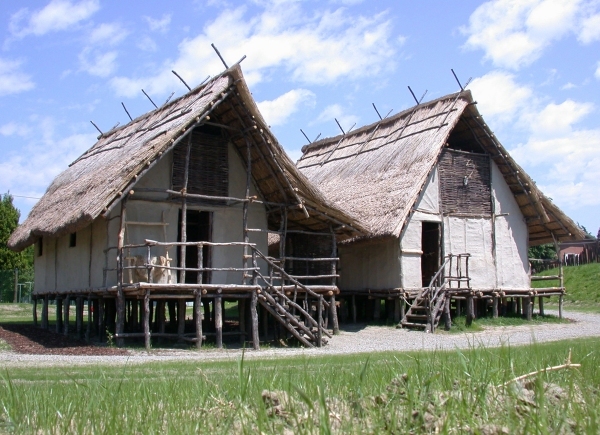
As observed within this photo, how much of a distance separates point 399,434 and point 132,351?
13121mm

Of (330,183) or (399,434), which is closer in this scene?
(399,434)

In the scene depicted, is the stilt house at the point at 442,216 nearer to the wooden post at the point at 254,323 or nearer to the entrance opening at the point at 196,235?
the entrance opening at the point at 196,235

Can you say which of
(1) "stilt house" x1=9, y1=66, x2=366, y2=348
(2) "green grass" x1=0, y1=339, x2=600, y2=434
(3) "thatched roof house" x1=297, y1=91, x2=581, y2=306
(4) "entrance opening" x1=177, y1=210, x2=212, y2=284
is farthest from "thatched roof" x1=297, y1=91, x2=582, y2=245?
(2) "green grass" x1=0, y1=339, x2=600, y2=434

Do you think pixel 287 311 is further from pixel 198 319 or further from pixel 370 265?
pixel 370 265

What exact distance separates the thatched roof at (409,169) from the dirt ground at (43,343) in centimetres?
946

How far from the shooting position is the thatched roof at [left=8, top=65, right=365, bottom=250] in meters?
17.2

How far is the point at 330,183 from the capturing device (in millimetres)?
29234

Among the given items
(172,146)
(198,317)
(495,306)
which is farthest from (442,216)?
(172,146)

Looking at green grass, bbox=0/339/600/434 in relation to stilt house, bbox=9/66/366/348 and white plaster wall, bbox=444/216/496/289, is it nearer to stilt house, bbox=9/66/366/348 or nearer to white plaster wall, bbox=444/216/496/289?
stilt house, bbox=9/66/366/348

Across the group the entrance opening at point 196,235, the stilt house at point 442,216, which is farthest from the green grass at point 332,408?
the stilt house at point 442,216

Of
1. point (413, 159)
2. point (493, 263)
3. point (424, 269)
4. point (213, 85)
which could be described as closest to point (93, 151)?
point (213, 85)

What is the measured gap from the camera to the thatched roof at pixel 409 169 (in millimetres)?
23547

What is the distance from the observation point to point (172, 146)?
17688 mm

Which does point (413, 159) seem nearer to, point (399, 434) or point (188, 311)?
point (188, 311)
